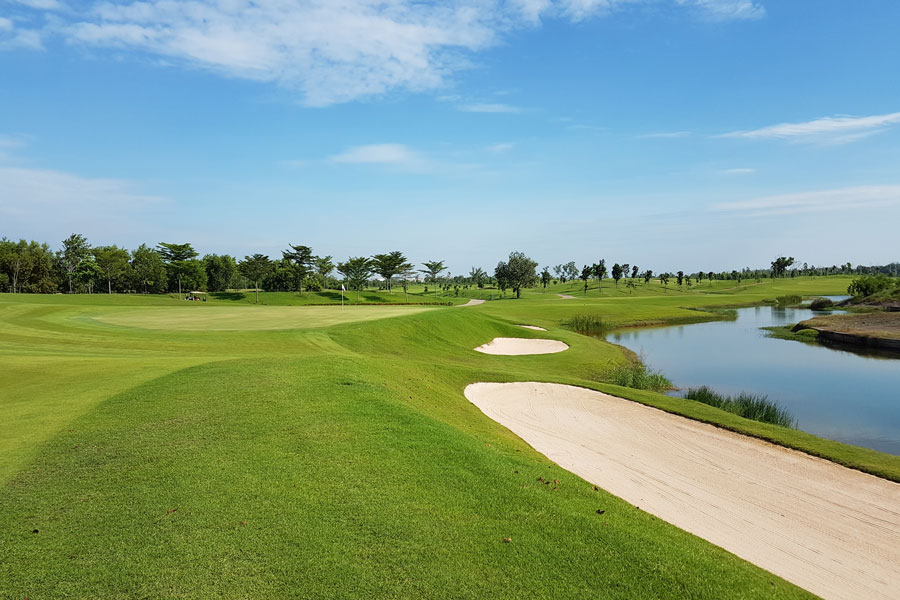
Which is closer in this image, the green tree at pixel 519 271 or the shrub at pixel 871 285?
the shrub at pixel 871 285

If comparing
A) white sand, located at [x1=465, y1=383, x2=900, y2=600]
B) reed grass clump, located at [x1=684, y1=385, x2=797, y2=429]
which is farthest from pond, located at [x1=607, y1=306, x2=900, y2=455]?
white sand, located at [x1=465, y1=383, x2=900, y2=600]

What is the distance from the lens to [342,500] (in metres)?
6.05

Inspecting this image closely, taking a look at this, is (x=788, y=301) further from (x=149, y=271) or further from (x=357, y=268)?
(x=149, y=271)

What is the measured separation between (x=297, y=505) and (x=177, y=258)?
90.8 meters

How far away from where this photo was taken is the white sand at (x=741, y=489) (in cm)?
686

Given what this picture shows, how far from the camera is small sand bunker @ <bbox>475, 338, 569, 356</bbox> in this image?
2917cm

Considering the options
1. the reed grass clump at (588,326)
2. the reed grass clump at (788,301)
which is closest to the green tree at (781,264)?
the reed grass clump at (788,301)

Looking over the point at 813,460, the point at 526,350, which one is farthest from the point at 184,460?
the point at 526,350

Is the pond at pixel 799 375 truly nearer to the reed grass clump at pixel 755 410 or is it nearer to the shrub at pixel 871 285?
the reed grass clump at pixel 755 410

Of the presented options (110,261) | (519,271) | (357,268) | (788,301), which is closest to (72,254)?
(110,261)

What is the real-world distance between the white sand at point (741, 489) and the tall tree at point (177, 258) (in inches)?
3086

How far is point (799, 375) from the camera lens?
2573 centimetres

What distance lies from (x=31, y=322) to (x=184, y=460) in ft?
85.7

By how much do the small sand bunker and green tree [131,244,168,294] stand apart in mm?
76222
